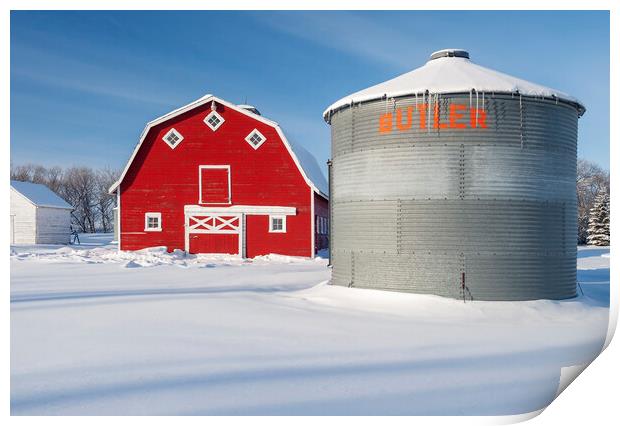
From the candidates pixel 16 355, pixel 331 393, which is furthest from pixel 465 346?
pixel 16 355

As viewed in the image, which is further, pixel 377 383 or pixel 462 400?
pixel 377 383

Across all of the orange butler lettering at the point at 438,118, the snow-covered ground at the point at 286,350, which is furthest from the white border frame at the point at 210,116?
the orange butler lettering at the point at 438,118

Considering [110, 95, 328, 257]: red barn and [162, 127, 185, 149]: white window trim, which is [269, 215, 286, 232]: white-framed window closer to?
[110, 95, 328, 257]: red barn

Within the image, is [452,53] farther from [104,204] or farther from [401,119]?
[104,204]

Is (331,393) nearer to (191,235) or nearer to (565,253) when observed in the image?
(565,253)

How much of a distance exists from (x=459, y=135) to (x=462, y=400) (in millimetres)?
6256

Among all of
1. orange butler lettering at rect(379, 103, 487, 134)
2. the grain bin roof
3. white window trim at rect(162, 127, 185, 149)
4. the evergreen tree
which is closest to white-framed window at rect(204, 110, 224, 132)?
white window trim at rect(162, 127, 185, 149)

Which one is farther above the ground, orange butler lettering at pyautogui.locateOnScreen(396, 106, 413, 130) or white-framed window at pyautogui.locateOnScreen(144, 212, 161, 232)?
orange butler lettering at pyautogui.locateOnScreen(396, 106, 413, 130)

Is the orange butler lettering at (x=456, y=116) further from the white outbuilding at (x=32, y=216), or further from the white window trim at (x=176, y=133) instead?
the white outbuilding at (x=32, y=216)

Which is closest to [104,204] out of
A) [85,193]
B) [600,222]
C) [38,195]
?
[85,193]

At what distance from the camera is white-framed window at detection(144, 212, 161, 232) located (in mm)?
A: 23031

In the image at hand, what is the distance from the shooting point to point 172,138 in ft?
75.7

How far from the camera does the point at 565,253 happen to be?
35.6 feet

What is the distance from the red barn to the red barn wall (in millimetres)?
45
